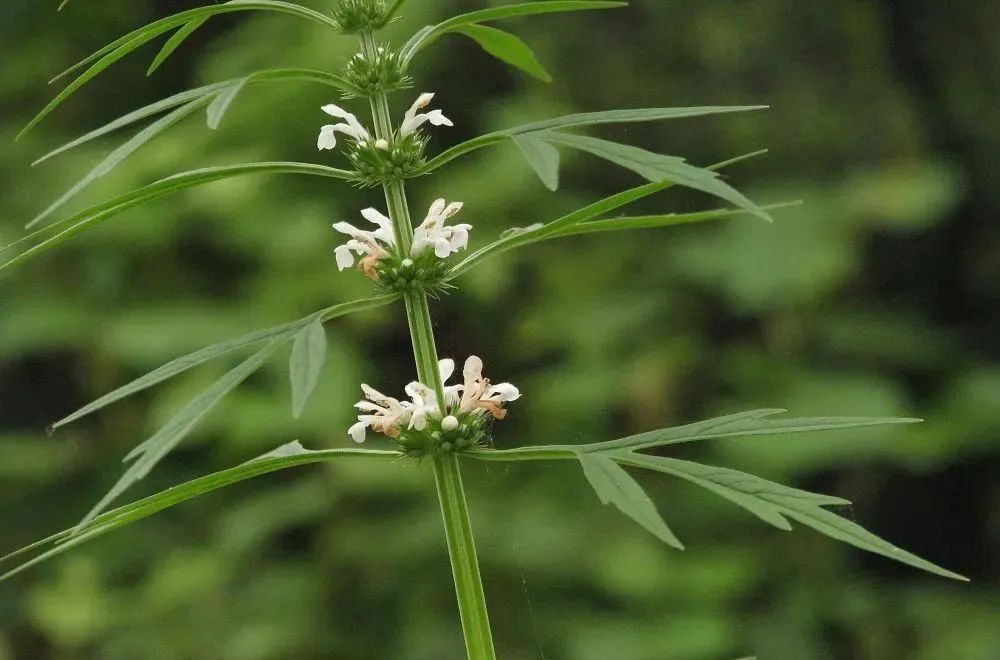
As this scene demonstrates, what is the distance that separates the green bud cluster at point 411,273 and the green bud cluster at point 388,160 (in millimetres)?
43

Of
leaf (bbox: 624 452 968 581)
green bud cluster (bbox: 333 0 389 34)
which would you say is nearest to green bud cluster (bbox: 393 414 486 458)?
leaf (bbox: 624 452 968 581)

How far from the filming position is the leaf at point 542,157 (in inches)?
19.8

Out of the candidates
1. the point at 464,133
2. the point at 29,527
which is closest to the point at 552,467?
the point at 464,133

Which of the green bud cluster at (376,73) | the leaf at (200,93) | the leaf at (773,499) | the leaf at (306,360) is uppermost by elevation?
the green bud cluster at (376,73)

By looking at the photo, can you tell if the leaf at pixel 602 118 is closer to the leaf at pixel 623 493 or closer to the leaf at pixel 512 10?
the leaf at pixel 512 10

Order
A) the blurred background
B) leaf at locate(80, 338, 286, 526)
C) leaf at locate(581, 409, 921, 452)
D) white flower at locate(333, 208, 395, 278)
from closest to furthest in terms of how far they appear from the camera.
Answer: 1. leaf at locate(80, 338, 286, 526)
2. leaf at locate(581, 409, 921, 452)
3. white flower at locate(333, 208, 395, 278)
4. the blurred background

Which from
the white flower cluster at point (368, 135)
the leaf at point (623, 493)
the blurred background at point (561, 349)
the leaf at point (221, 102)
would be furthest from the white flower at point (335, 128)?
the blurred background at point (561, 349)

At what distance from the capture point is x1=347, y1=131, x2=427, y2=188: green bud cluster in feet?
2.09

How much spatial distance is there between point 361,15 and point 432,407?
0.68 ft

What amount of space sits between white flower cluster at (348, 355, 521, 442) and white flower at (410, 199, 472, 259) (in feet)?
0.20

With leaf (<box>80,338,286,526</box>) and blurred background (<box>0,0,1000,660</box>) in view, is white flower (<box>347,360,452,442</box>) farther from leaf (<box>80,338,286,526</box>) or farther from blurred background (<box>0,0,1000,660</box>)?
blurred background (<box>0,0,1000,660</box>)

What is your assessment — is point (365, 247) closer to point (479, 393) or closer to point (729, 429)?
point (479, 393)

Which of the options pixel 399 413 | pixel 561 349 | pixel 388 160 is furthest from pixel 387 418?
pixel 561 349

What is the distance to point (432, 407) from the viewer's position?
0.62m
